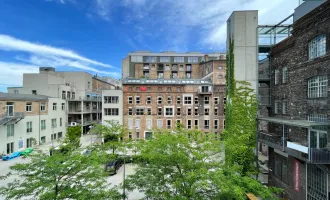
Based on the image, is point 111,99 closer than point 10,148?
No

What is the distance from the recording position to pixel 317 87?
1237cm

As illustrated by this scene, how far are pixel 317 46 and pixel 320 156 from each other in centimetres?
803

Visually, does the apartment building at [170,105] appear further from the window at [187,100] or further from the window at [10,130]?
the window at [10,130]

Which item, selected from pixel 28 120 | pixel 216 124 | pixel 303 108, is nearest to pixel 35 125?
pixel 28 120

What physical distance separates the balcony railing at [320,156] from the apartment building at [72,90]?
1444 inches

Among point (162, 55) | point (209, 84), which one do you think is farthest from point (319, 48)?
point (162, 55)

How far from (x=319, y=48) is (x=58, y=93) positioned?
39830 mm

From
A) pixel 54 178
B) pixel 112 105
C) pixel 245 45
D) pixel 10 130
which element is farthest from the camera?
pixel 112 105

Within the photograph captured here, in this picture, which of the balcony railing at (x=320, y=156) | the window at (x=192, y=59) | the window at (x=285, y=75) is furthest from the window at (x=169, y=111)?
the window at (x=192, y=59)

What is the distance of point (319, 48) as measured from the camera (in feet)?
39.8

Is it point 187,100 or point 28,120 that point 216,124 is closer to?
point 187,100

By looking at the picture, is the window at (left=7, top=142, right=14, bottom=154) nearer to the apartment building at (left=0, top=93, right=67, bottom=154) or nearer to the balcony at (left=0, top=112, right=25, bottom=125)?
the apartment building at (left=0, top=93, right=67, bottom=154)

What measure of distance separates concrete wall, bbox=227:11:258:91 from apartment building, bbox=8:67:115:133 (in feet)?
106

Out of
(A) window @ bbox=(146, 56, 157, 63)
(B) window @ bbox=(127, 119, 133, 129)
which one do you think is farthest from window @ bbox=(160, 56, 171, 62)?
(B) window @ bbox=(127, 119, 133, 129)
